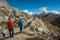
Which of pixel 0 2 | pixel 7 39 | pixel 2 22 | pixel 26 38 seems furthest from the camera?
pixel 0 2

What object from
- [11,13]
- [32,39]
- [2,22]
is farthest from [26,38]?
[11,13]

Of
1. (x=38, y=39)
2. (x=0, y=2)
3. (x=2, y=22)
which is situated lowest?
(x=38, y=39)

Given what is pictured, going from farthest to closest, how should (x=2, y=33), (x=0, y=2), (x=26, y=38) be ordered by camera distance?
(x=0, y=2) → (x=2, y=33) → (x=26, y=38)

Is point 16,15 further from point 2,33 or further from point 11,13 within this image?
point 2,33

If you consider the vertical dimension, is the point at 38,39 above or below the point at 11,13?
below

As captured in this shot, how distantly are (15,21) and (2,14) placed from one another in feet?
20.9

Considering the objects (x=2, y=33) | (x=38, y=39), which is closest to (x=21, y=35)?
(x=38, y=39)

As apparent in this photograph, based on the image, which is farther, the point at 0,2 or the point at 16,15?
the point at 0,2

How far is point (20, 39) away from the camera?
3183 centimetres

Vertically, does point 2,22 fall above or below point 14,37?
above

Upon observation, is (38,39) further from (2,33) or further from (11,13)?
(11,13)

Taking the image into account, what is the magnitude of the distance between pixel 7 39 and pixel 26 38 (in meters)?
4.30

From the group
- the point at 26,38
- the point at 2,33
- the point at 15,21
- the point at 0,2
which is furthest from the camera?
the point at 0,2

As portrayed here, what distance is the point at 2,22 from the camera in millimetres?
57062
